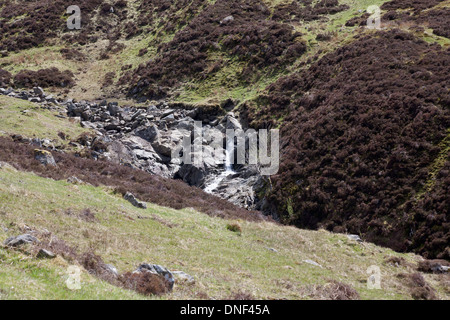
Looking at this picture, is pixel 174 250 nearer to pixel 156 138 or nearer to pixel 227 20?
pixel 156 138

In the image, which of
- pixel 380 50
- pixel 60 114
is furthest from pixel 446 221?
pixel 60 114

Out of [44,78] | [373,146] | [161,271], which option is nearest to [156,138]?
Result: [373,146]

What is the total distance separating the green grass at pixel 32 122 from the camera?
122 feet

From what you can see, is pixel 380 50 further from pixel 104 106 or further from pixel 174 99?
pixel 104 106

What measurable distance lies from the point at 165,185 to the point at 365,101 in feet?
73.8

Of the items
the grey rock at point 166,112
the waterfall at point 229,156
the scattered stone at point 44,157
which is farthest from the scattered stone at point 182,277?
the grey rock at point 166,112

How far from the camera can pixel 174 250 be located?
605 inches

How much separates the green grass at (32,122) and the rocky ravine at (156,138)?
223 cm

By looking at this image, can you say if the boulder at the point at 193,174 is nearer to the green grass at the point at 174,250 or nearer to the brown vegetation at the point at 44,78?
the green grass at the point at 174,250

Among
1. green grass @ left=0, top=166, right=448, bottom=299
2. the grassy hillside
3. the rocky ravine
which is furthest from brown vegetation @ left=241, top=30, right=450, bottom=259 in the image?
the grassy hillside

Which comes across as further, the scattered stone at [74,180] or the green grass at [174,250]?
the scattered stone at [74,180]

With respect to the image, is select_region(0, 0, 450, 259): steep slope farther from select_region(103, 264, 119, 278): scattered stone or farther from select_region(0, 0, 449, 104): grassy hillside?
A: select_region(103, 264, 119, 278): scattered stone

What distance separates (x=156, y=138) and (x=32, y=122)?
47.4ft
